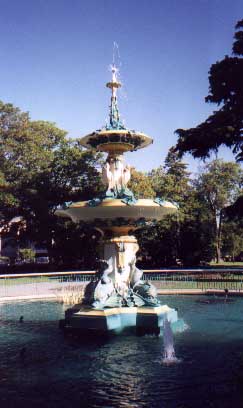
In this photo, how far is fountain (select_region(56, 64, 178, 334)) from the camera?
12125 mm

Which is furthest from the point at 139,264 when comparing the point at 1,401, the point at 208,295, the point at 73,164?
the point at 1,401

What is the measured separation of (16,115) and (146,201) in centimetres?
3383

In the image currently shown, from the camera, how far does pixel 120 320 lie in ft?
40.0

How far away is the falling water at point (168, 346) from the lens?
29.4 ft

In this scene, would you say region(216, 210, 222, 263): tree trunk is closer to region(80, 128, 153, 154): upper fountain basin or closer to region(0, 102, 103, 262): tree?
region(0, 102, 103, 262): tree

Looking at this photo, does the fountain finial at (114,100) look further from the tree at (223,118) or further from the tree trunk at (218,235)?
the tree trunk at (218,235)

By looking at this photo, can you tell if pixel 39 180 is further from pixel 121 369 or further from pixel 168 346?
pixel 121 369

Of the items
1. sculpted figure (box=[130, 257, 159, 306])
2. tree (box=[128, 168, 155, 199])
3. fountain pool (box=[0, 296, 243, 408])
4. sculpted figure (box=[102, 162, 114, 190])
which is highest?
tree (box=[128, 168, 155, 199])

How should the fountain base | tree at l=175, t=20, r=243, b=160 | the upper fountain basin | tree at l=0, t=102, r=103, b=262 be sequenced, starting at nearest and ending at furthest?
1. the fountain base
2. the upper fountain basin
3. tree at l=175, t=20, r=243, b=160
4. tree at l=0, t=102, r=103, b=262

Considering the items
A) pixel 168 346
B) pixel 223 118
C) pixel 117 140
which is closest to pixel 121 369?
pixel 168 346

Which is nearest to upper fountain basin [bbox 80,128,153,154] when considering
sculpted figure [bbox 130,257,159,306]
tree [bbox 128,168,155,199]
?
sculpted figure [bbox 130,257,159,306]

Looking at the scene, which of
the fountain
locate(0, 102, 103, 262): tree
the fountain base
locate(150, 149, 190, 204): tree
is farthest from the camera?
locate(150, 149, 190, 204): tree

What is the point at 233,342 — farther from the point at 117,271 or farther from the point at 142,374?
the point at 117,271

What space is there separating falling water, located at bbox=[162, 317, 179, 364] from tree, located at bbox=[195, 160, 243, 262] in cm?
4431
